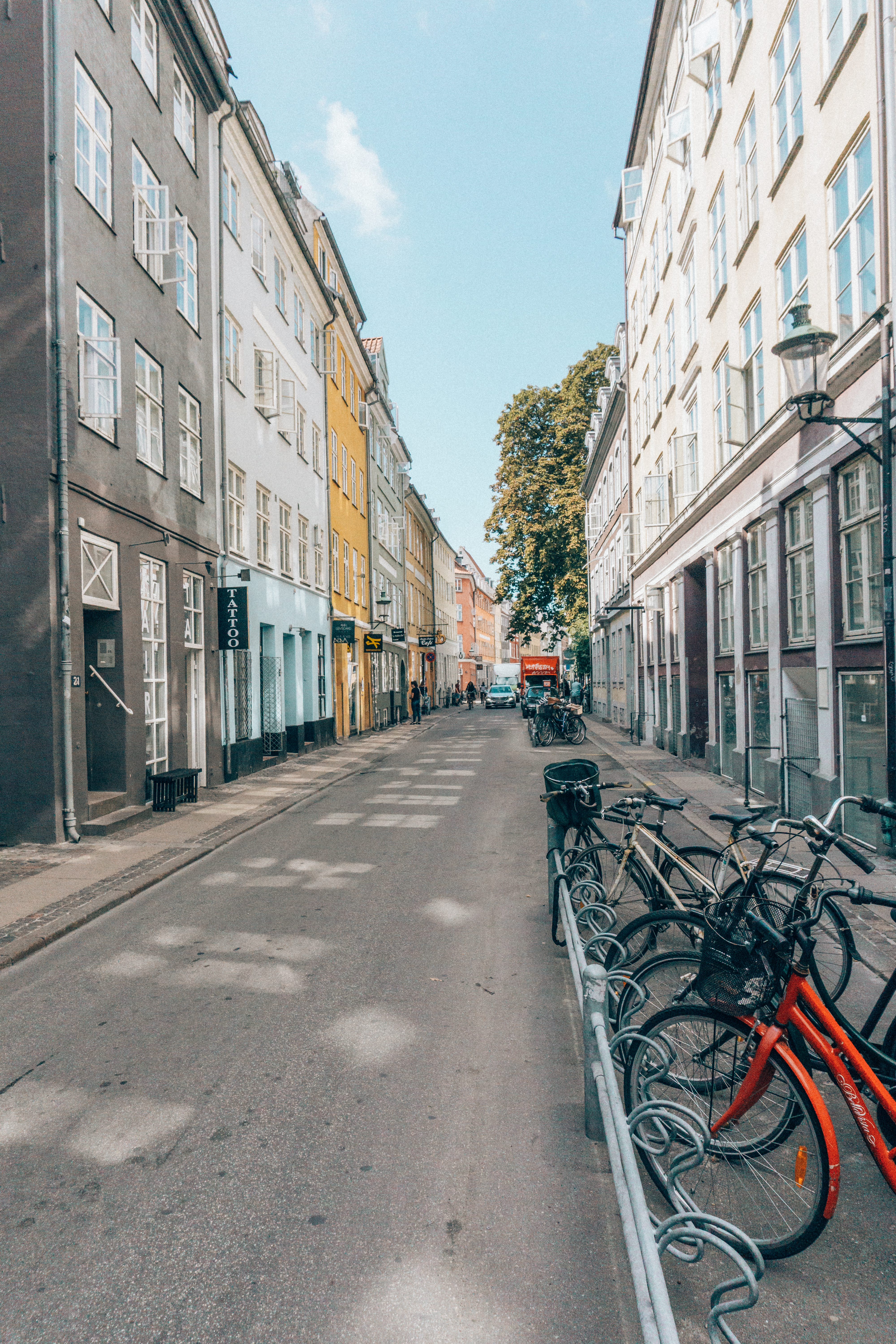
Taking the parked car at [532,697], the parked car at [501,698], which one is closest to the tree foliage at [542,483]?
the parked car at [532,697]

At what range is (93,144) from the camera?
11.6m

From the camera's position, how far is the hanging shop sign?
52.8 feet

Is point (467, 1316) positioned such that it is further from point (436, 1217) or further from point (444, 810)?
point (444, 810)

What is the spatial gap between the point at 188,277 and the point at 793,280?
9792mm

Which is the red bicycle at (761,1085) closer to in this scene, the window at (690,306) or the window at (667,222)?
the window at (690,306)

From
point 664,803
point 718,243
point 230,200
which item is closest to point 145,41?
point 230,200

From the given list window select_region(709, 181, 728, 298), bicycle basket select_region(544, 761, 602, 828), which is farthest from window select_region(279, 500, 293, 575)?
bicycle basket select_region(544, 761, 602, 828)

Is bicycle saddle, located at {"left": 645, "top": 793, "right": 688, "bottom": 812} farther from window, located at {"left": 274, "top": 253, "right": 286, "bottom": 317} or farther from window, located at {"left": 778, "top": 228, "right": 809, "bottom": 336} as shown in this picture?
window, located at {"left": 274, "top": 253, "right": 286, "bottom": 317}

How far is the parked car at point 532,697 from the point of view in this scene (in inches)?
1409

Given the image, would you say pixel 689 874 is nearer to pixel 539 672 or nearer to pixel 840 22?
pixel 840 22

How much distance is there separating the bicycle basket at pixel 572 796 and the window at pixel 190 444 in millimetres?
10248

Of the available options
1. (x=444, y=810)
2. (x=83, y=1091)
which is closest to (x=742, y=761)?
(x=444, y=810)

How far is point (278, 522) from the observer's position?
69.3 ft

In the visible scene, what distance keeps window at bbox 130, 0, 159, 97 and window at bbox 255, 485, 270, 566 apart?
7.64m
